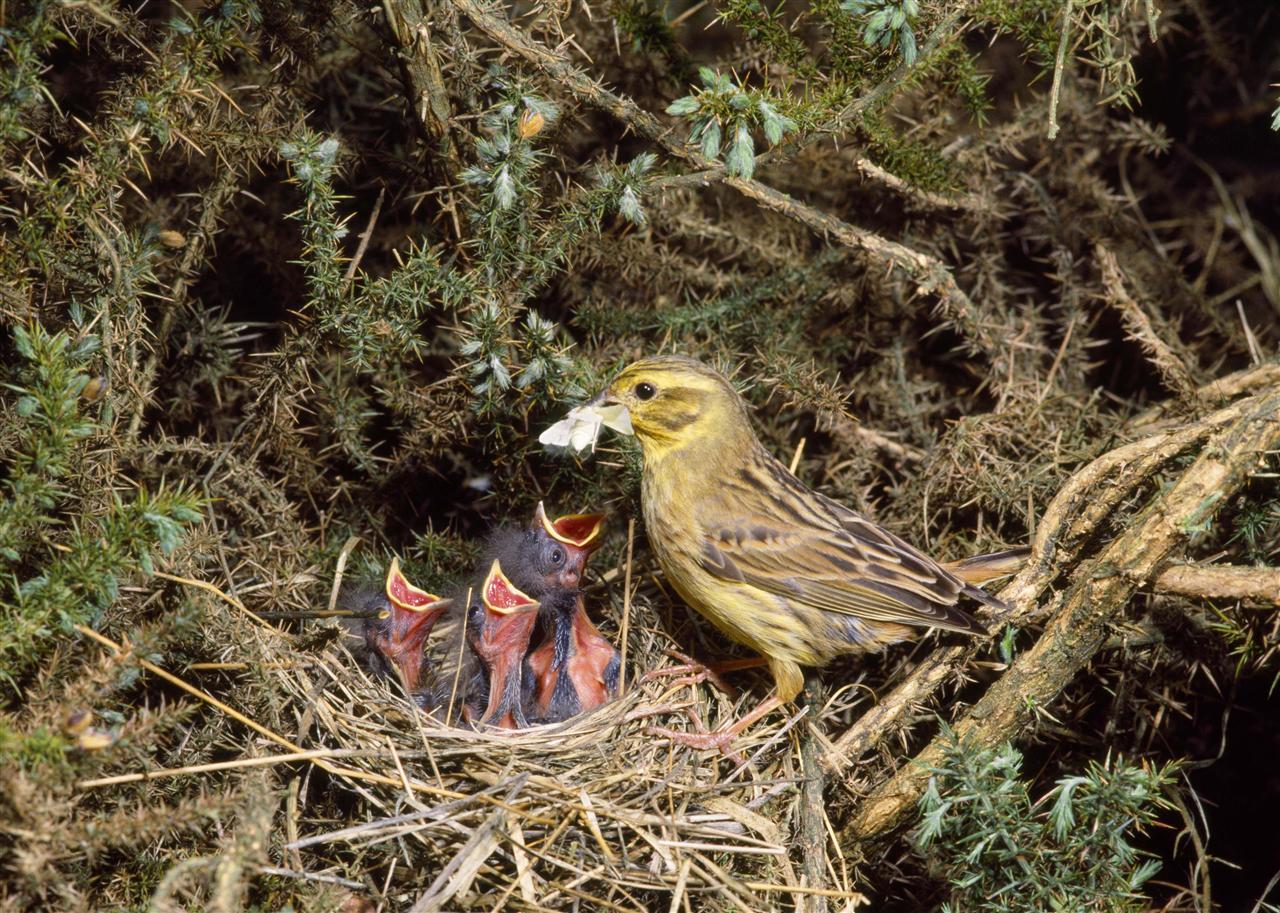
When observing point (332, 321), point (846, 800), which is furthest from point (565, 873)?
point (332, 321)

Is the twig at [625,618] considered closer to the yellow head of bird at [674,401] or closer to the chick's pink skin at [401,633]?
the yellow head of bird at [674,401]

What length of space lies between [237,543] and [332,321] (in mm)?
970

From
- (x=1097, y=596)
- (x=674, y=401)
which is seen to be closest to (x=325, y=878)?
(x=674, y=401)

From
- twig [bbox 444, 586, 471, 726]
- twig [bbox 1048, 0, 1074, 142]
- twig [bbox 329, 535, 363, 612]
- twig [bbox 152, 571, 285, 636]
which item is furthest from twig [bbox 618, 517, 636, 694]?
twig [bbox 1048, 0, 1074, 142]

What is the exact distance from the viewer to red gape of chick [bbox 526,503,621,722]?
167 inches

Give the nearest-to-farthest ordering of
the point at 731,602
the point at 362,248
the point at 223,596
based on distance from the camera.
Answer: the point at 223,596 → the point at 362,248 → the point at 731,602

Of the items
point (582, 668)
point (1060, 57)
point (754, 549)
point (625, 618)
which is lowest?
point (582, 668)

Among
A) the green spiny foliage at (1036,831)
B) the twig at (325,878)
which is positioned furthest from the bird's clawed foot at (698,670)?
the twig at (325,878)

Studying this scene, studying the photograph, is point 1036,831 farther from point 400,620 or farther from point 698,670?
point 400,620

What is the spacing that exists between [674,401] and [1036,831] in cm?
182

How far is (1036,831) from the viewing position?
3078mm

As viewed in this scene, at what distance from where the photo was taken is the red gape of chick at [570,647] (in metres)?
4.23

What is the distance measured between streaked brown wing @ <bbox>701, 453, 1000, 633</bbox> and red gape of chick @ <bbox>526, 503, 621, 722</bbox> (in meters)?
0.49

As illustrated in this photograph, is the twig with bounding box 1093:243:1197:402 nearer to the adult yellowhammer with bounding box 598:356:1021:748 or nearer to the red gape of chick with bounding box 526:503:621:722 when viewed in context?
the adult yellowhammer with bounding box 598:356:1021:748
